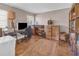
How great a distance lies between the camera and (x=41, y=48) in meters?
2.40

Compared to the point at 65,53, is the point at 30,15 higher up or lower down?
higher up

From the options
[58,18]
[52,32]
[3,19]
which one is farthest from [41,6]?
[3,19]

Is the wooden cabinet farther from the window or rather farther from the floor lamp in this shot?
the window

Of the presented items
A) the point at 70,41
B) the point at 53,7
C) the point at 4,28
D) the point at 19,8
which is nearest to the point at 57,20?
the point at 53,7

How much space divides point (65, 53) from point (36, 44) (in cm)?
57

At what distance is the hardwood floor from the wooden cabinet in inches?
3.2

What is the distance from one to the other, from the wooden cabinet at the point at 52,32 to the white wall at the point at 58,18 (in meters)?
0.10

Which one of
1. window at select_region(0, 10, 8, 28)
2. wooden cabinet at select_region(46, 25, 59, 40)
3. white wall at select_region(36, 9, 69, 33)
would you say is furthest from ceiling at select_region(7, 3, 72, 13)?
wooden cabinet at select_region(46, 25, 59, 40)

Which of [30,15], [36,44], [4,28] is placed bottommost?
[36,44]

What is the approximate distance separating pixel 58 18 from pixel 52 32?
11.8 inches

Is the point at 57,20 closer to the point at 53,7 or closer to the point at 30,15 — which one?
the point at 53,7

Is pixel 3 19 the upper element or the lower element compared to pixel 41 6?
lower

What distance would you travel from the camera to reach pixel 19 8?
2.40m

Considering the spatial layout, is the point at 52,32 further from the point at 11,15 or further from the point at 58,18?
the point at 11,15
